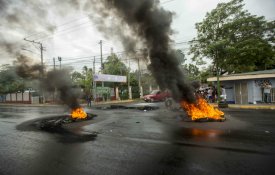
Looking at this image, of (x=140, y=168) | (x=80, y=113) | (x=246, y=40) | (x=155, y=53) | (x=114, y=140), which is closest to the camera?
(x=140, y=168)

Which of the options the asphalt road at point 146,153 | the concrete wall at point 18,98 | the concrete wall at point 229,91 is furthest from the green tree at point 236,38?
the concrete wall at point 18,98

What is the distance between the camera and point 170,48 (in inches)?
504

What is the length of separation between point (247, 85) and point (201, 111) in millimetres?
12085

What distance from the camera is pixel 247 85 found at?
68.9 ft

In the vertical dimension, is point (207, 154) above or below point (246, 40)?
below

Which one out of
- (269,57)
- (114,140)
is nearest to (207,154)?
(114,140)

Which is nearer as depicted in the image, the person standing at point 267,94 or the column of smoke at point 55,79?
the column of smoke at point 55,79

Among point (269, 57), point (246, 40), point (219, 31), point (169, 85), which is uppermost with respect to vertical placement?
point (219, 31)

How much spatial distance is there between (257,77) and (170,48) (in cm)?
1149

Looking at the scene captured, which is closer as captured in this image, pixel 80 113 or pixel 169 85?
pixel 169 85

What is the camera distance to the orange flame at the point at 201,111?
36.5 feet

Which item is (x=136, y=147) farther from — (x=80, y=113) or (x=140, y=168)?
(x=80, y=113)

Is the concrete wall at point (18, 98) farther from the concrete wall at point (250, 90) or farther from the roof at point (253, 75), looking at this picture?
the concrete wall at point (250, 90)

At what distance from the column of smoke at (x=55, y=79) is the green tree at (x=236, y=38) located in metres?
17.1
